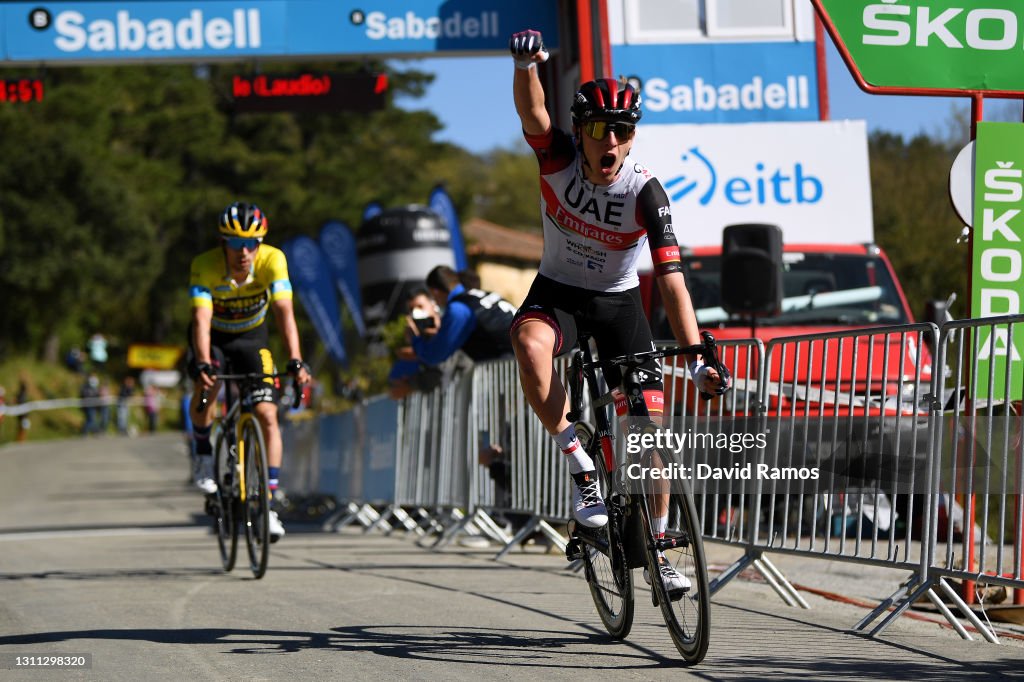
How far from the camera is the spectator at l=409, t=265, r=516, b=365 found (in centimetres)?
1225

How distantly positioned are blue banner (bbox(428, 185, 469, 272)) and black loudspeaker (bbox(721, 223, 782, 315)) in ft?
59.6

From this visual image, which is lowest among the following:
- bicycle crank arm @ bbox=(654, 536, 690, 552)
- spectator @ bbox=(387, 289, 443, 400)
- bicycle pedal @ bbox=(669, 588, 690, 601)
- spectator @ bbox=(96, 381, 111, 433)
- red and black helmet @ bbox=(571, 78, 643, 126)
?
spectator @ bbox=(96, 381, 111, 433)

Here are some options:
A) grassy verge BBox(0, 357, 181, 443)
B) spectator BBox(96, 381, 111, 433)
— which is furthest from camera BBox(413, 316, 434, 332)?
spectator BBox(96, 381, 111, 433)

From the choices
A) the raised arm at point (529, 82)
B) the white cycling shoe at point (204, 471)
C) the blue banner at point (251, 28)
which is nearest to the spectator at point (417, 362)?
the white cycling shoe at point (204, 471)

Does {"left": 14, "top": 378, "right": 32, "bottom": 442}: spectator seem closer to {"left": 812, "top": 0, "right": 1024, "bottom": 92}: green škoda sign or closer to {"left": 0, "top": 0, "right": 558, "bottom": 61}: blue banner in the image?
{"left": 0, "top": 0, "right": 558, "bottom": 61}: blue banner

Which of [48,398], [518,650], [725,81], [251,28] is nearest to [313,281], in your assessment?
[251,28]

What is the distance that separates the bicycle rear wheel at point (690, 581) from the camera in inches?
228

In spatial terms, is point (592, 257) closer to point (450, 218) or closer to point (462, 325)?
point (462, 325)

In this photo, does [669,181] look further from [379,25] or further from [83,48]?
[83,48]

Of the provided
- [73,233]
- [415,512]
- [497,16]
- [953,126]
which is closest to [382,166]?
[73,233]

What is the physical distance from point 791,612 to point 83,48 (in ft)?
46.0

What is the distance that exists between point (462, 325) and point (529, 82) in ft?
21.0

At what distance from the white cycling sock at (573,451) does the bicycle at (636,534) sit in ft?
0.19

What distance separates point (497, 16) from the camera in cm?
1962
